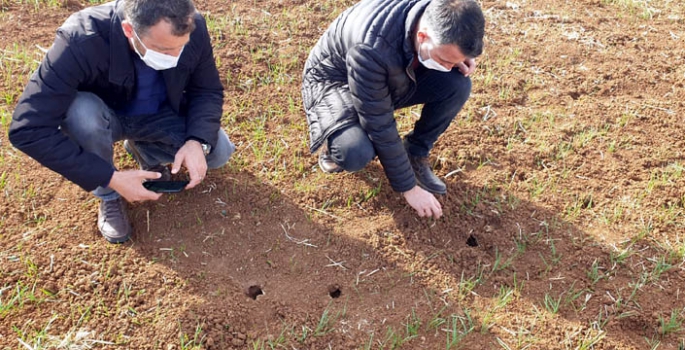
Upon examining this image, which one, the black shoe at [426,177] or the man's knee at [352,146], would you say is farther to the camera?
the black shoe at [426,177]

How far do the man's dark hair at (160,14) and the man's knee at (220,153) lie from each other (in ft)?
2.49

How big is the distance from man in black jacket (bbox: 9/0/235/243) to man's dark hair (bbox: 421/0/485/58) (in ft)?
3.10

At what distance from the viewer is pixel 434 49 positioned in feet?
7.73

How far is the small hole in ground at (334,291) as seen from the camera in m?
2.64

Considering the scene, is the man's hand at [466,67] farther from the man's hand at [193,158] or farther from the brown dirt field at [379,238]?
the man's hand at [193,158]

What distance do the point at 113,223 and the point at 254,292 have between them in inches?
28.3

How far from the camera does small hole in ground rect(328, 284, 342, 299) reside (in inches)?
104

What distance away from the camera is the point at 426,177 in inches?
121

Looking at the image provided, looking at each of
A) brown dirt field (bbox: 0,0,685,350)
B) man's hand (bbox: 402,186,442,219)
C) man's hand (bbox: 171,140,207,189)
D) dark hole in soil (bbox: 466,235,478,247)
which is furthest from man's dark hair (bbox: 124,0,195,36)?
dark hole in soil (bbox: 466,235,478,247)

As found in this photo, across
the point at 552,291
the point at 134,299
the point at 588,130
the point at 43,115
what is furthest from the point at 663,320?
the point at 43,115

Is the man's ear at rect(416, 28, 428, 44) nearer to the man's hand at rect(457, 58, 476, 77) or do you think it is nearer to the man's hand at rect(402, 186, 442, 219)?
the man's hand at rect(457, 58, 476, 77)

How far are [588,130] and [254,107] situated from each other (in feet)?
6.61

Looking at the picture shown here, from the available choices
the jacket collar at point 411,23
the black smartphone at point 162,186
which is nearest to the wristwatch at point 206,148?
the black smartphone at point 162,186

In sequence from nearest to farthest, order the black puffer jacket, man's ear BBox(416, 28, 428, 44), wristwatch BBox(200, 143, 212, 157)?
1. man's ear BBox(416, 28, 428, 44)
2. the black puffer jacket
3. wristwatch BBox(200, 143, 212, 157)
